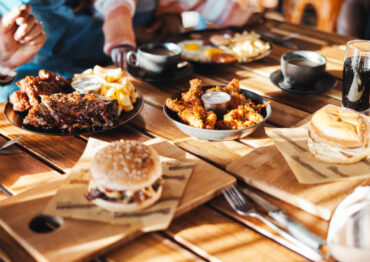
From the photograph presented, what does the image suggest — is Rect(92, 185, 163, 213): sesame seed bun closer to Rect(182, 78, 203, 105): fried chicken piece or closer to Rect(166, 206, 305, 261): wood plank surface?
Rect(166, 206, 305, 261): wood plank surface

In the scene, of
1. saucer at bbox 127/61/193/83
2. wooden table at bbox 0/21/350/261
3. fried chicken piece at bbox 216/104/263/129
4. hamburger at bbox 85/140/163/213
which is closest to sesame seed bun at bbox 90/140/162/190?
hamburger at bbox 85/140/163/213

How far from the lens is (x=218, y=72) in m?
1.87

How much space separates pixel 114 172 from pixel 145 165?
78 mm

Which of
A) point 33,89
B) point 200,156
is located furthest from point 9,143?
point 200,156

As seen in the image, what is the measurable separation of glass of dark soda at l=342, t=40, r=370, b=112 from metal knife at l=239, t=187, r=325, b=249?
70 centimetres

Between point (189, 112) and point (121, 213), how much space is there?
1.58 feet

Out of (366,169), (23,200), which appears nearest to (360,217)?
(366,169)

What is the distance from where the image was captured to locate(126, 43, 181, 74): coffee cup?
1.69 m

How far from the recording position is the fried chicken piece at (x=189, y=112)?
1.28 meters

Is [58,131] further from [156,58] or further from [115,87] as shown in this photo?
[156,58]

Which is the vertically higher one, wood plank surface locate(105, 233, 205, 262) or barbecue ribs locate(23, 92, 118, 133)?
barbecue ribs locate(23, 92, 118, 133)

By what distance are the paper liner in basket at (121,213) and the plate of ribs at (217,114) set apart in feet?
0.61

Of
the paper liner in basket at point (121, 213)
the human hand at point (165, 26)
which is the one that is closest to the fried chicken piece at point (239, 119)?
the paper liner in basket at point (121, 213)

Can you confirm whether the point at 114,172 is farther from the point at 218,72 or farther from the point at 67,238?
the point at 218,72
